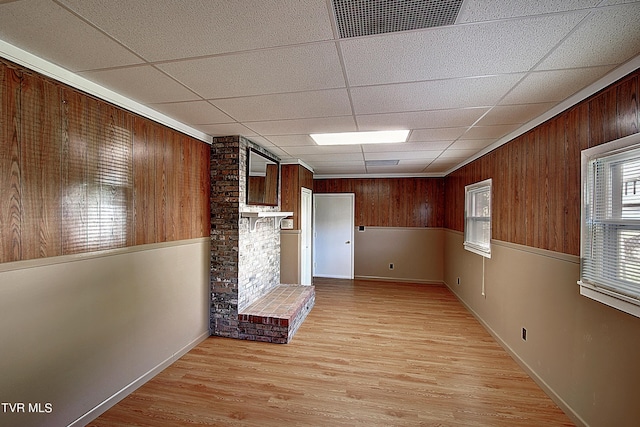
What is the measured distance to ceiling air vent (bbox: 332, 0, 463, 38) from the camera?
49.0 inches

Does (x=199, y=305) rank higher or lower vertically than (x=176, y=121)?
lower

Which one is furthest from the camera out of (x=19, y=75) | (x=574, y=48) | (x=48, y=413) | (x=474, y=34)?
(x=48, y=413)

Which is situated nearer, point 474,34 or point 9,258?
point 474,34

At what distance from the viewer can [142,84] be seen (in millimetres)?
2061

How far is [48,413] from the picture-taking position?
1.81 metres

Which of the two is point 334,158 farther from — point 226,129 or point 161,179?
point 161,179

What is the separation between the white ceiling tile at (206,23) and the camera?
127 centimetres

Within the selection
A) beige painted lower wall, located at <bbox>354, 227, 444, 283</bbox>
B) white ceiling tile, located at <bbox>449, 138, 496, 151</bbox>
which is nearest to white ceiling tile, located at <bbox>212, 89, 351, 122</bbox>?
white ceiling tile, located at <bbox>449, 138, 496, 151</bbox>

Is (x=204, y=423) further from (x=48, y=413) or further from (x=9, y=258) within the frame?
(x=9, y=258)

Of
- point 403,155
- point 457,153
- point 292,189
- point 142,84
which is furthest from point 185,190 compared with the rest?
point 457,153

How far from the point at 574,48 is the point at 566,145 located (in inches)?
40.3

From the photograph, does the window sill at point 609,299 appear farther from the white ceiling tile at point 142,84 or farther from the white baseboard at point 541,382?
the white ceiling tile at point 142,84

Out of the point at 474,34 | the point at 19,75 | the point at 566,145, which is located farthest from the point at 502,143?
the point at 19,75

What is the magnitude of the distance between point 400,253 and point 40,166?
620cm
